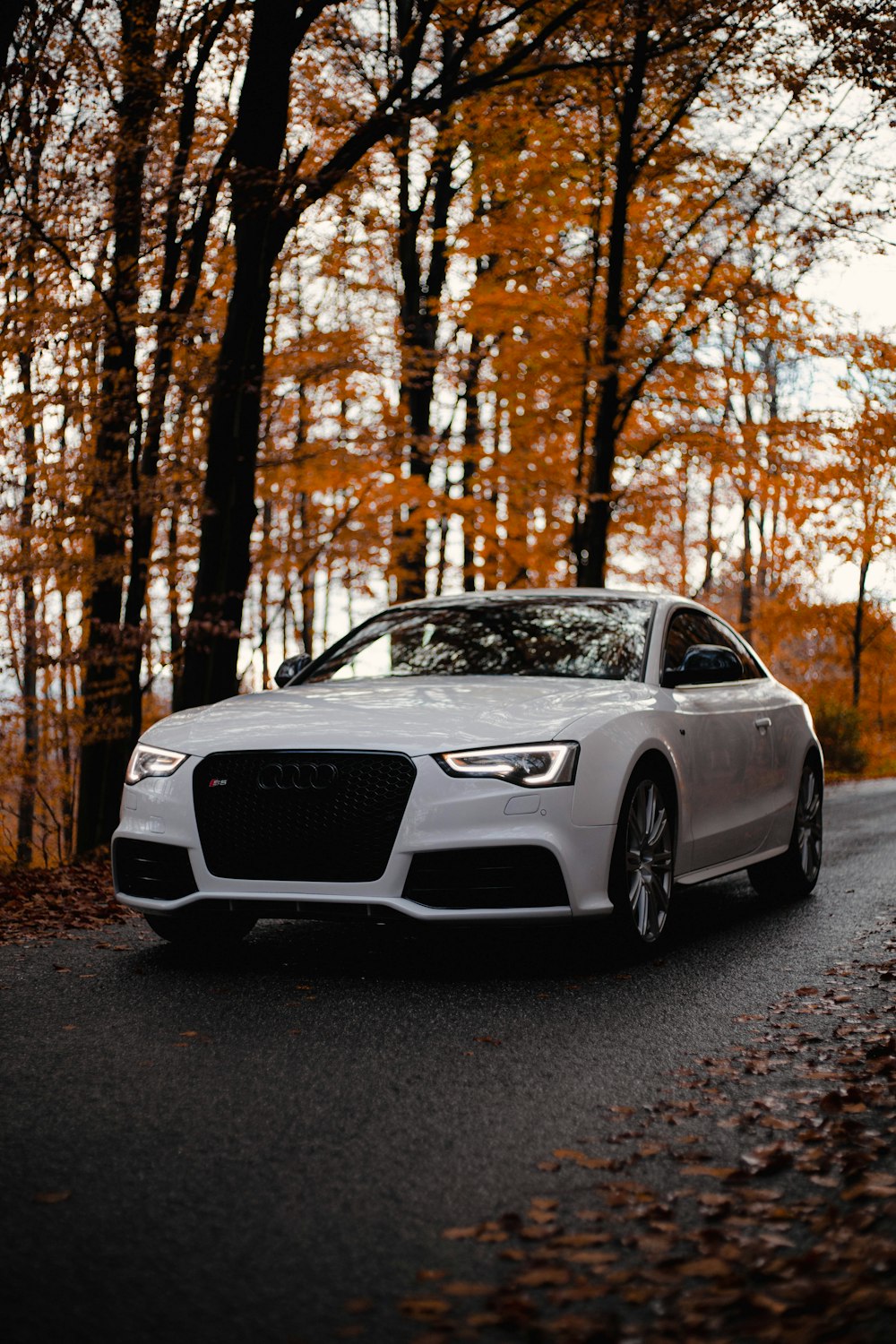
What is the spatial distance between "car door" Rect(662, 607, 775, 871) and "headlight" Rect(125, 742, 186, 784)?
2.29m

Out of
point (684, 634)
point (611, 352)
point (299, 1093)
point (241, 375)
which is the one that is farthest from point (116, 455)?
point (299, 1093)

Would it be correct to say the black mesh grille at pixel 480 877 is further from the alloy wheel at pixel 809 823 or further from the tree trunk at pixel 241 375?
the tree trunk at pixel 241 375

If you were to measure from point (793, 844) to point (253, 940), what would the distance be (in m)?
3.43

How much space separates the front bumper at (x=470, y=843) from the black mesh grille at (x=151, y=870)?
264 millimetres

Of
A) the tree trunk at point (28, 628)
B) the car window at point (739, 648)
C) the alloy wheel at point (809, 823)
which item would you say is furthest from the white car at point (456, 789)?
the tree trunk at point (28, 628)

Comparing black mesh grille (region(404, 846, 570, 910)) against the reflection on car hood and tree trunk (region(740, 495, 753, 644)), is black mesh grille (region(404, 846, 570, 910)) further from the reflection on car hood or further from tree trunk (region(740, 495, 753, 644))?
tree trunk (region(740, 495, 753, 644))

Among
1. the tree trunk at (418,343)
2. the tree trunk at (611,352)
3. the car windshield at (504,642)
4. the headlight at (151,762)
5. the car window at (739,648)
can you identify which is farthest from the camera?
the tree trunk at (418,343)

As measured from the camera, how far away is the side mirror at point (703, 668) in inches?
270

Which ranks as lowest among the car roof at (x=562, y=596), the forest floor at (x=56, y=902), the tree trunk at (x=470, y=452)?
the forest floor at (x=56, y=902)

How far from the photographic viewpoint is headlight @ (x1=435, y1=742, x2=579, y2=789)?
18.2 feet

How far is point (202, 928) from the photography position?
21.4ft

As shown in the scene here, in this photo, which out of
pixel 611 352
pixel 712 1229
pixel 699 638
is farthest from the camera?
pixel 611 352

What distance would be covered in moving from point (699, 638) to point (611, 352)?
10.1m

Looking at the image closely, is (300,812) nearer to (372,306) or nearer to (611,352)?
(611,352)
